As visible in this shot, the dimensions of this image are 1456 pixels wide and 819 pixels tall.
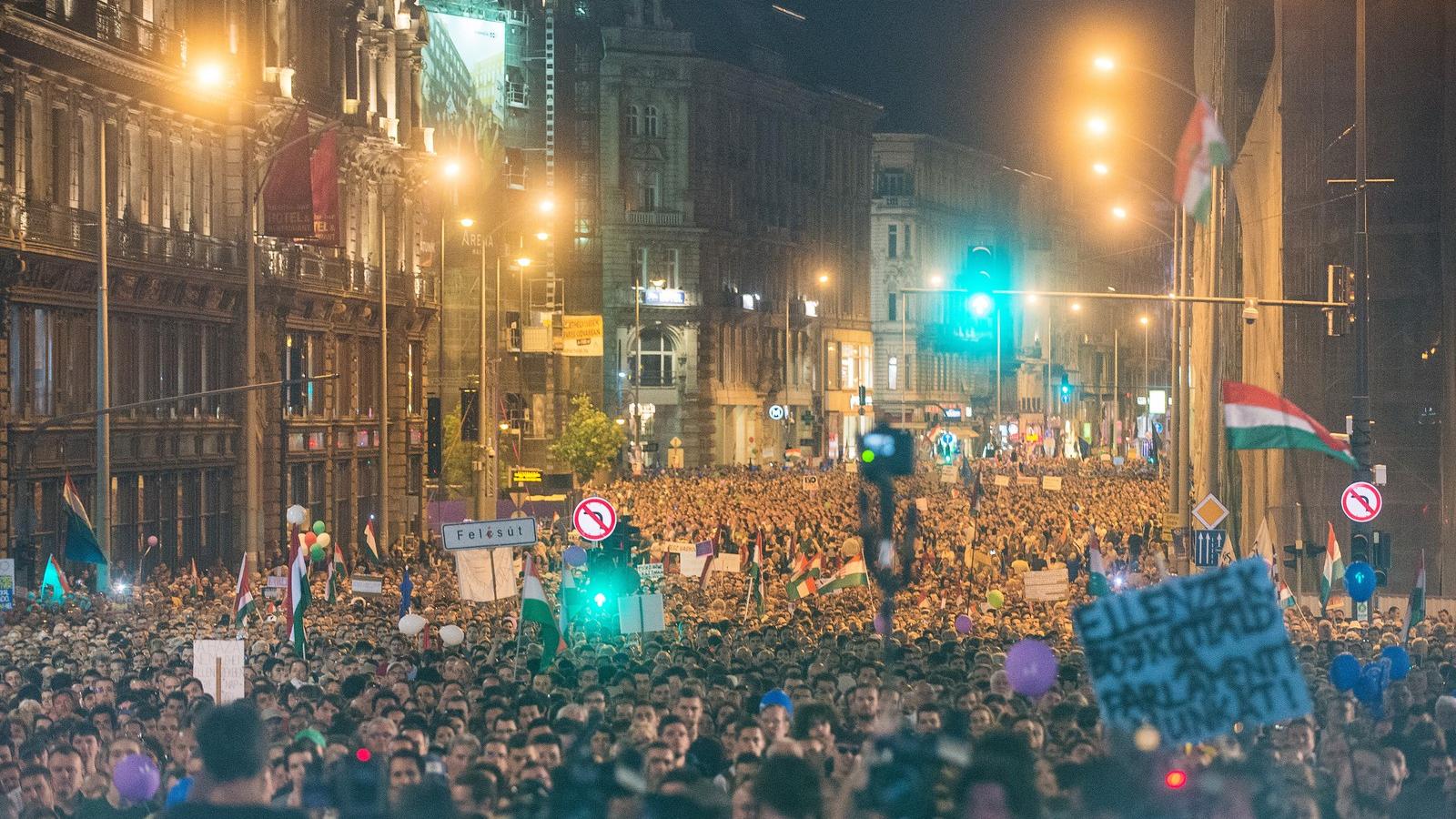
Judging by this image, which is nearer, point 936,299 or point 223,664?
point 223,664

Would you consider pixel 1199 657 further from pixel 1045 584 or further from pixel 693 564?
pixel 693 564

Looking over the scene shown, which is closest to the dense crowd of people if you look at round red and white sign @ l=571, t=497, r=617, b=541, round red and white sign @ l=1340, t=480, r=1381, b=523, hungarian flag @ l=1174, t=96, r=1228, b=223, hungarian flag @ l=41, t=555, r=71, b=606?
hungarian flag @ l=41, t=555, r=71, b=606

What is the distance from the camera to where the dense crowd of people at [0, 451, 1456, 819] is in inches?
351

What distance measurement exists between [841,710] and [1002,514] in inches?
1244

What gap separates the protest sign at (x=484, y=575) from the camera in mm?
25922

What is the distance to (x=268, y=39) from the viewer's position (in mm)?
51688

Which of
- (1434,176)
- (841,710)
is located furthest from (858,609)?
(1434,176)

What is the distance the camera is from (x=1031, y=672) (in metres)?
17.0

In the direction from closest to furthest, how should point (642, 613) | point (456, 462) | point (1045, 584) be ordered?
point (642, 613)
point (1045, 584)
point (456, 462)

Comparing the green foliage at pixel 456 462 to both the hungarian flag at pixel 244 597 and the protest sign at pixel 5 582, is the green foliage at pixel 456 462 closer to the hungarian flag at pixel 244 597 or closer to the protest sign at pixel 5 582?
the protest sign at pixel 5 582

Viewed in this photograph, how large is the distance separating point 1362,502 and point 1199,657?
1864cm

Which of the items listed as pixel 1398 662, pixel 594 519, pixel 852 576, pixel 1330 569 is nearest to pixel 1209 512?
pixel 1330 569

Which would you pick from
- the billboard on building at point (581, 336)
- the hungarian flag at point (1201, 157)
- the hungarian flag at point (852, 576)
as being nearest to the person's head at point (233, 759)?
the hungarian flag at point (852, 576)

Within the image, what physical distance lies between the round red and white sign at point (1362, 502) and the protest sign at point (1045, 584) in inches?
141
